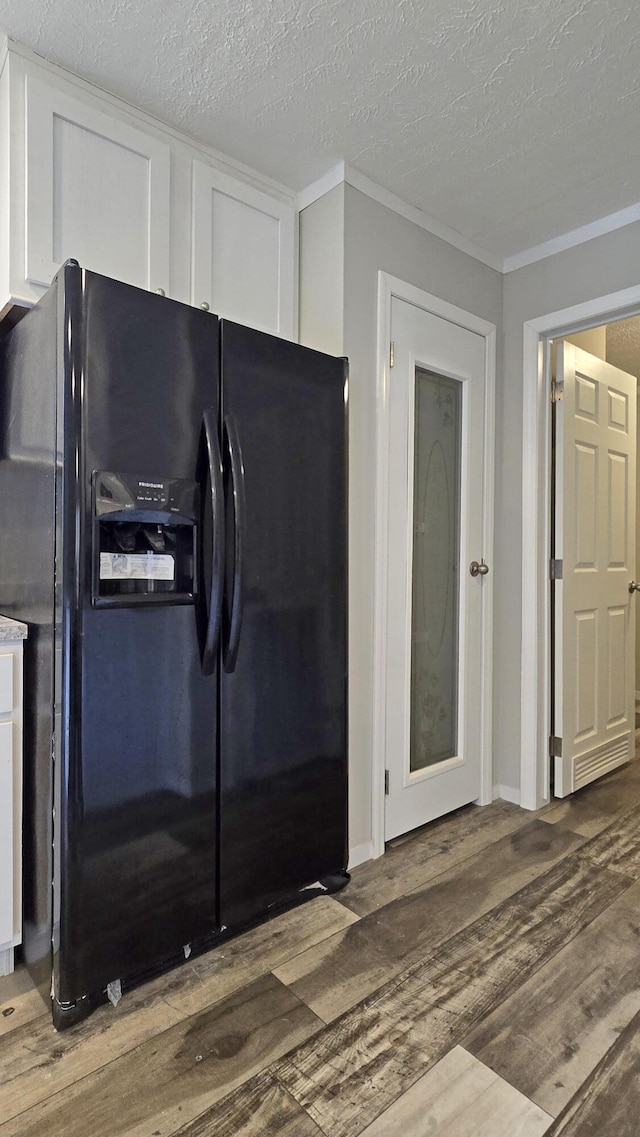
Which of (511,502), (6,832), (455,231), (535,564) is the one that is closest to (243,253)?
(455,231)

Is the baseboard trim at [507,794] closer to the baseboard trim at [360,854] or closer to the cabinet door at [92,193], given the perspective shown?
the baseboard trim at [360,854]

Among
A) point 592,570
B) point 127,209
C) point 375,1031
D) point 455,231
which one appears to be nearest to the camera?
point 375,1031

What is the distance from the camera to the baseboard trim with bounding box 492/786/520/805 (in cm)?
279

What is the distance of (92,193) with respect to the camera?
1724mm

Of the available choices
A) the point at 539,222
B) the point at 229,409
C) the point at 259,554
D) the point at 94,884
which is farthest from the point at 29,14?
the point at 94,884

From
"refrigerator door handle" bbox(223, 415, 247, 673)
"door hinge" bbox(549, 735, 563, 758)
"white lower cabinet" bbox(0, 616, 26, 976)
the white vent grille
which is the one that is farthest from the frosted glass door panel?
"white lower cabinet" bbox(0, 616, 26, 976)

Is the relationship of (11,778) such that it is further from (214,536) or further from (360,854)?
(360,854)

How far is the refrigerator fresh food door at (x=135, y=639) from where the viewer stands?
140 centimetres

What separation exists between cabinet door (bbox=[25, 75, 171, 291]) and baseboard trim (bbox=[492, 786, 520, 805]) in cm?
249

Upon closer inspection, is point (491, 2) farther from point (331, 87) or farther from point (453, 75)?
point (331, 87)

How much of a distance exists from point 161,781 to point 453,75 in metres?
A: 2.07

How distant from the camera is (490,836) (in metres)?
2.46

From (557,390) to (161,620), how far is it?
2.19 metres

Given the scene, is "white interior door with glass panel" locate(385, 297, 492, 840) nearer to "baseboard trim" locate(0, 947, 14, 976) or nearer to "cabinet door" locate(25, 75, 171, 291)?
"cabinet door" locate(25, 75, 171, 291)
